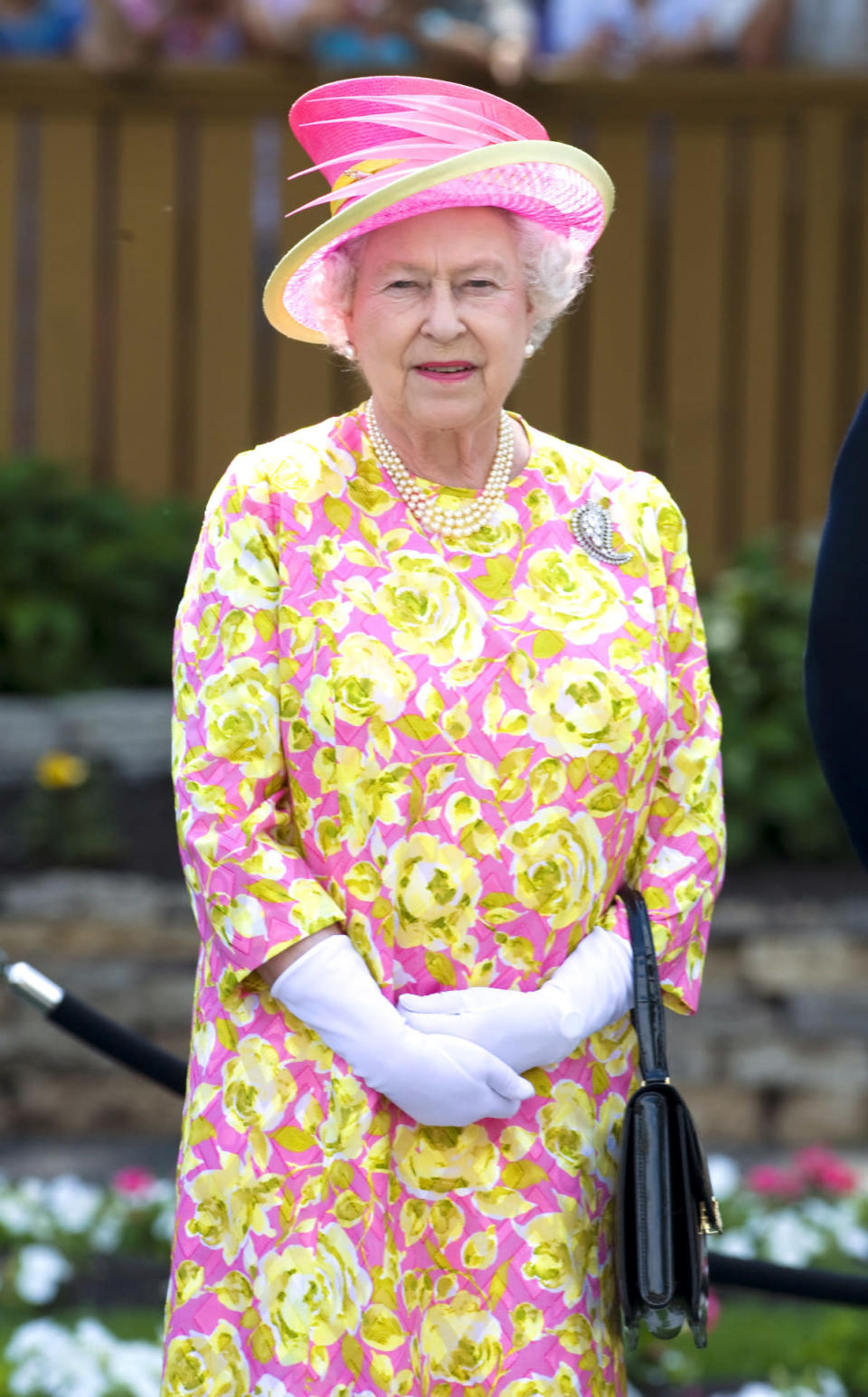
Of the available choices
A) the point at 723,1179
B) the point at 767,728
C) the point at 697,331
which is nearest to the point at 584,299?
the point at 697,331

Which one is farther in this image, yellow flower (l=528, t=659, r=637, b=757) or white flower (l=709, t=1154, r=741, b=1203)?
white flower (l=709, t=1154, r=741, b=1203)

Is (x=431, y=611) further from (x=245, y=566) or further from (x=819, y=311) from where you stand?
(x=819, y=311)

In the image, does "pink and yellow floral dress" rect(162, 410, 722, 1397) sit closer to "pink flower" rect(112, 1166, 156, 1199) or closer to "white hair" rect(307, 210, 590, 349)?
"white hair" rect(307, 210, 590, 349)

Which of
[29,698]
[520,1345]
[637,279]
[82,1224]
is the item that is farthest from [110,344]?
[520,1345]

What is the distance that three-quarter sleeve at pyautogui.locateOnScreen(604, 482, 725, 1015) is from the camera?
231 centimetres

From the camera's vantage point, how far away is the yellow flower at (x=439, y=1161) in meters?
2.21

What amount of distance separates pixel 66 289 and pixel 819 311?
233 cm

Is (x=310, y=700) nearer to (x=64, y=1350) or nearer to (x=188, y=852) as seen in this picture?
(x=188, y=852)

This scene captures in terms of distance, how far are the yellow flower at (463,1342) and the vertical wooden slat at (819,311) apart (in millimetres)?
4461

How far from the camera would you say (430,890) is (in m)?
2.21

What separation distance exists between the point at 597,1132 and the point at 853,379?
4.42 meters

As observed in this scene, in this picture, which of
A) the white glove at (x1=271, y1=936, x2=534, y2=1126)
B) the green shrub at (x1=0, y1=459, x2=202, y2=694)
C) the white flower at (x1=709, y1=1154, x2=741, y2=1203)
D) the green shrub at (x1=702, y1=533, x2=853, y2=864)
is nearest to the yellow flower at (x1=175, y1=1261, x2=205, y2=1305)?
the white glove at (x1=271, y1=936, x2=534, y2=1126)

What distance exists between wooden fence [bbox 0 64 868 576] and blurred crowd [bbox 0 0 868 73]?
4.6 inches

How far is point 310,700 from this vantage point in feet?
7.23
